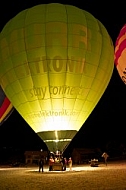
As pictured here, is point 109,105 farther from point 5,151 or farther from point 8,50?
point 8,50

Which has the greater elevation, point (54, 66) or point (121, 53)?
point (121, 53)

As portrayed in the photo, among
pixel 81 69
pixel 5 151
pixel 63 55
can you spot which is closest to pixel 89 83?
pixel 81 69

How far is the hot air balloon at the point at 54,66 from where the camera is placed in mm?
13656

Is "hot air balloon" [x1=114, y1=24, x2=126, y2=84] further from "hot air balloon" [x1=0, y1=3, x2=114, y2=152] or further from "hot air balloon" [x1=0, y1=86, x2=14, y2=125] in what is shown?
"hot air balloon" [x1=0, y1=86, x2=14, y2=125]

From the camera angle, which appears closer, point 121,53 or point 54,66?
point 54,66

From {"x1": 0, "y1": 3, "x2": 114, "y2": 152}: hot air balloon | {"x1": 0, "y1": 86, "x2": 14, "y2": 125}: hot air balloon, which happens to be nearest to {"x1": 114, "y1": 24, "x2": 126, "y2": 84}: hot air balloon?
{"x1": 0, "y1": 3, "x2": 114, "y2": 152}: hot air balloon

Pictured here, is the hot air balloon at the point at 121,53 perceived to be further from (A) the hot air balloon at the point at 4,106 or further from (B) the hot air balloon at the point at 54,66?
(A) the hot air balloon at the point at 4,106

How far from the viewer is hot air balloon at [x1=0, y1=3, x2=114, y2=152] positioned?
13656 mm

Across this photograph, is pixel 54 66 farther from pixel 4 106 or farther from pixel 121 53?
pixel 4 106

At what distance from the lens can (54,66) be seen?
13547 mm

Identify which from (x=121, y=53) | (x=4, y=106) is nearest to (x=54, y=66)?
(x=121, y=53)

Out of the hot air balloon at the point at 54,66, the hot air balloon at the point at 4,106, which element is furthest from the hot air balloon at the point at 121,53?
the hot air balloon at the point at 4,106

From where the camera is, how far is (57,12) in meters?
14.2

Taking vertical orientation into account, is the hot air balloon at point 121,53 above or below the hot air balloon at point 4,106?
above
